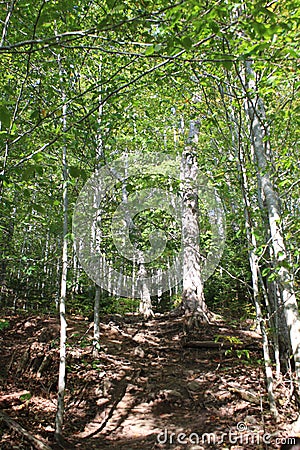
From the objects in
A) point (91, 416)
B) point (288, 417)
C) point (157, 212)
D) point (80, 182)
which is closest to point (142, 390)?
point (91, 416)

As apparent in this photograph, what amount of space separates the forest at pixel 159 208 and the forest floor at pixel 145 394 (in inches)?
1.1

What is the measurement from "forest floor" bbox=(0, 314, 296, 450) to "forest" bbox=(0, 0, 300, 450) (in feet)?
0.09

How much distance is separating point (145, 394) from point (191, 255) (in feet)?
14.6

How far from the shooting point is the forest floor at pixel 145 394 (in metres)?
3.71

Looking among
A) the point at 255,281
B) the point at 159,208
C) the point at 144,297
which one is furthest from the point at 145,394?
the point at 144,297

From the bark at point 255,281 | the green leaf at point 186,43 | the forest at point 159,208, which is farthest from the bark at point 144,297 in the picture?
the green leaf at point 186,43

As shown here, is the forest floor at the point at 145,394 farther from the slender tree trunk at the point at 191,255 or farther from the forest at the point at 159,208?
the slender tree trunk at the point at 191,255

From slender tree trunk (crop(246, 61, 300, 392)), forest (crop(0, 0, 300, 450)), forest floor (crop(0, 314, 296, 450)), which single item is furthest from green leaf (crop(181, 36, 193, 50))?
forest floor (crop(0, 314, 296, 450))

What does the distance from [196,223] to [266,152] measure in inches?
185

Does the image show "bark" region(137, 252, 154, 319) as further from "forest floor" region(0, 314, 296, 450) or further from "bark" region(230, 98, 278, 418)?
"bark" region(230, 98, 278, 418)

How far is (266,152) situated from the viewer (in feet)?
15.2

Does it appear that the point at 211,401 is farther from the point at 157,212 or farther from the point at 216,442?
the point at 157,212

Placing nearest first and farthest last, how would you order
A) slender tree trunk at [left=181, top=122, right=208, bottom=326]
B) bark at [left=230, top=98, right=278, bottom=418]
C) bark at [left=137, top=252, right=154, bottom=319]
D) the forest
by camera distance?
the forest
bark at [left=230, top=98, right=278, bottom=418]
slender tree trunk at [left=181, top=122, right=208, bottom=326]
bark at [left=137, top=252, right=154, bottom=319]

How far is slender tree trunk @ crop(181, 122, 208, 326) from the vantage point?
8.35 m
